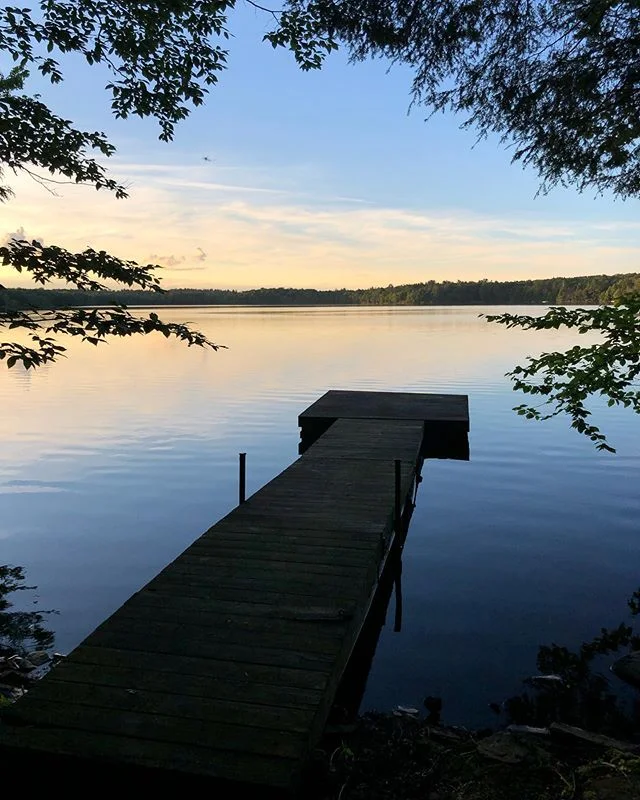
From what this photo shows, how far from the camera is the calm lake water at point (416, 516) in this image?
8.02 metres

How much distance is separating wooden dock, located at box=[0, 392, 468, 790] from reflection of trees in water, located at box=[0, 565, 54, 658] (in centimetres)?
234

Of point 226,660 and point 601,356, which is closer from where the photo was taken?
point 226,660

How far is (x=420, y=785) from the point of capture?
4.44 m

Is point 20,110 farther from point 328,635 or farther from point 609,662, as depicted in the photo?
point 609,662

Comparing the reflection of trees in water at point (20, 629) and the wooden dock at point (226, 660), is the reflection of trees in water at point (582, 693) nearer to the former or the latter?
the wooden dock at point (226, 660)

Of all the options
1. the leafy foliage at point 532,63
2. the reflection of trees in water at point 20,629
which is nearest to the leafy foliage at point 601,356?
the leafy foliage at point 532,63

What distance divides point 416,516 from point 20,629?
27.0 feet

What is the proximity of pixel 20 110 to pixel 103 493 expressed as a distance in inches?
433

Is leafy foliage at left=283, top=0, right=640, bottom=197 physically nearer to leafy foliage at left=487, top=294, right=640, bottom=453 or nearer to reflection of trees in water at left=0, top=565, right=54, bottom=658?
leafy foliage at left=487, top=294, right=640, bottom=453

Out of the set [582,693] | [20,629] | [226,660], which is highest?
[226,660]

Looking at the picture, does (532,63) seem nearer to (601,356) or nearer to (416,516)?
(601,356)

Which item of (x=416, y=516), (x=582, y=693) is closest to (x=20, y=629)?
(x=582, y=693)

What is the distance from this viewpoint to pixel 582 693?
22.0ft

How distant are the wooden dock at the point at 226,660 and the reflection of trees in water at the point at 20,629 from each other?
2.34 m
